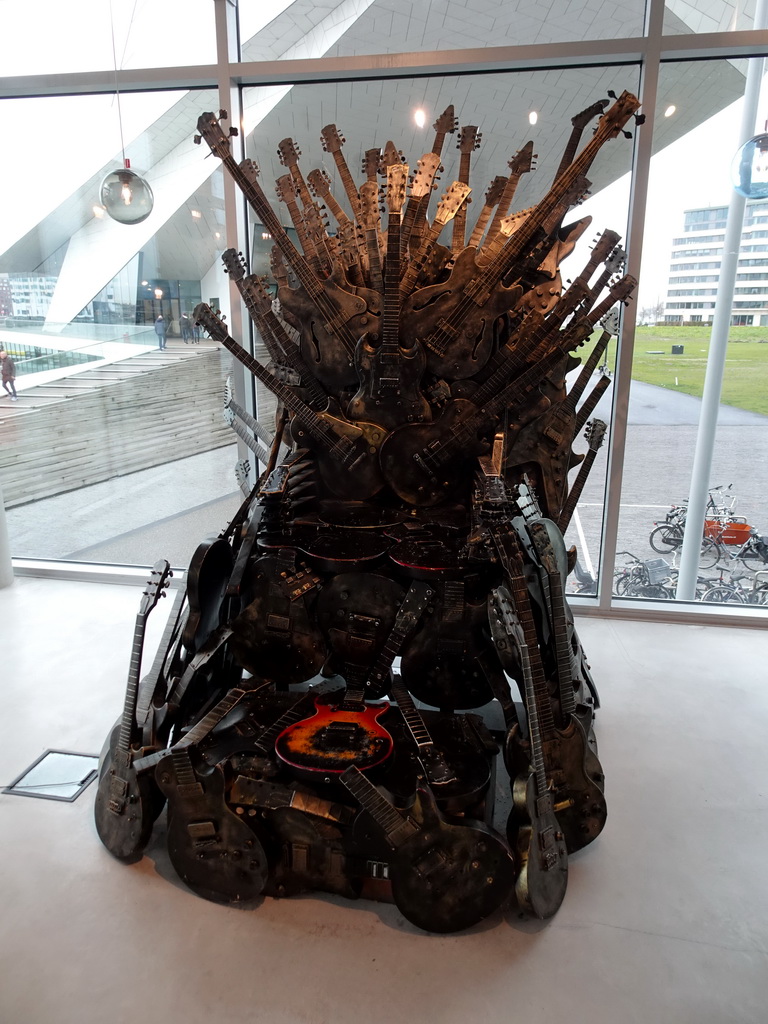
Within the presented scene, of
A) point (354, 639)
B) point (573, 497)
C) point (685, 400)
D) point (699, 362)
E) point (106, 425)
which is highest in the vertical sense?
point (699, 362)

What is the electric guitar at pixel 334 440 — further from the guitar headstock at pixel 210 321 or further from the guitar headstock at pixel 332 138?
the guitar headstock at pixel 332 138

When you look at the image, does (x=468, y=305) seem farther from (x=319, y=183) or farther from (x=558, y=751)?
(x=558, y=751)

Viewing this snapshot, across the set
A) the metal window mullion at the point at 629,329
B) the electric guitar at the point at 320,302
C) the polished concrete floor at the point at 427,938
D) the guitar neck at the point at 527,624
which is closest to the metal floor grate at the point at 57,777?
the polished concrete floor at the point at 427,938

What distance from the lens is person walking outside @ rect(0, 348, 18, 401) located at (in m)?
5.17

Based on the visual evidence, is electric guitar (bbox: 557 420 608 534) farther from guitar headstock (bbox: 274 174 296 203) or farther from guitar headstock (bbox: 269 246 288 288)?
guitar headstock (bbox: 274 174 296 203)

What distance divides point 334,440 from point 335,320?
513 mm

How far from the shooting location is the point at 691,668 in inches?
147

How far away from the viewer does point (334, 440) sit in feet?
9.50

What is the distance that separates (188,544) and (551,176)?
3565 mm

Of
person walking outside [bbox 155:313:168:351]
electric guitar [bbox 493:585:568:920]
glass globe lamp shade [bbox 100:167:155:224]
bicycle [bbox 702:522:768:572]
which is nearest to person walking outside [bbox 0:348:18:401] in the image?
person walking outside [bbox 155:313:168:351]

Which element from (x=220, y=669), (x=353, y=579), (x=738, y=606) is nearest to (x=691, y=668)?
(x=738, y=606)

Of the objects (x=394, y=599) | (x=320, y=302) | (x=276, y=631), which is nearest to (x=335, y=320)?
(x=320, y=302)

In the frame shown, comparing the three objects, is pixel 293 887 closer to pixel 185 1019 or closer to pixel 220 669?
pixel 185 1019

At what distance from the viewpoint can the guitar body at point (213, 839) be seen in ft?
7.02
